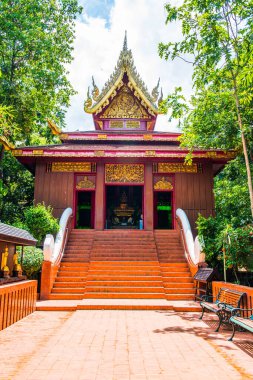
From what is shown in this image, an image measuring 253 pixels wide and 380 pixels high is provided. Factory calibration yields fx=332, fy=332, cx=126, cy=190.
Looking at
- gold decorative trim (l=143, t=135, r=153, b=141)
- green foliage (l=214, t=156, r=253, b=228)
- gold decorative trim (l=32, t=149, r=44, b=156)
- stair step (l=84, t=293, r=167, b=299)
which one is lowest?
stair step (l=84, t=293, r=167, b=299)

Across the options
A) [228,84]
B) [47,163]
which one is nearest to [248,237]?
[228,84]

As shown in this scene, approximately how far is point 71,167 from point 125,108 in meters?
4.51

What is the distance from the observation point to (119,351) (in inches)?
165

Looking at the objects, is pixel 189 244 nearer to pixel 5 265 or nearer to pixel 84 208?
pixel 5 265

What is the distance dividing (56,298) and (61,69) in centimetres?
976

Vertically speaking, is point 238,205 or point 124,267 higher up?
point 238,205

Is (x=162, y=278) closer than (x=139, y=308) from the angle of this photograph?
No

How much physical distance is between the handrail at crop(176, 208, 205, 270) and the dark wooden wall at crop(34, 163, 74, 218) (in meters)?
4.27

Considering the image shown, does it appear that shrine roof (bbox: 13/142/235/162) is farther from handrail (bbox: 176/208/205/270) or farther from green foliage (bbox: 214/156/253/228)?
handrail (bbox: 176/208/205/270)

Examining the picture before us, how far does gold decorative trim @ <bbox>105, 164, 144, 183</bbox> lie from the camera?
1336 cm

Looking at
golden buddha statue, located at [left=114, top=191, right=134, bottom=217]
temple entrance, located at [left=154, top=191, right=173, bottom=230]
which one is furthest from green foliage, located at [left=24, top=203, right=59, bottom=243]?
temple entrance, located at [left=154, top=191, right=173, bottom=230]

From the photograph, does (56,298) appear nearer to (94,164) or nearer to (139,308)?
(139,308)

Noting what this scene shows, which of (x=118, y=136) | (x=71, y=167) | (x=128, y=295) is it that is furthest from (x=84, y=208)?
(x=128, y=295)

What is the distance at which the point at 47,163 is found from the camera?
1317 centimetres
